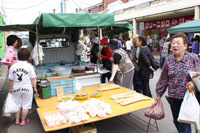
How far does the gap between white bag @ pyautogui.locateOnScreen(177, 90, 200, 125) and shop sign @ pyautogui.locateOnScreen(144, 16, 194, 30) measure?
15567 millimetres

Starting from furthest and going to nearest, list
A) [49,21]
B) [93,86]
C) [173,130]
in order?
[93,86] < [49,21] < [173,130]

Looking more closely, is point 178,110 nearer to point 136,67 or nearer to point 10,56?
point 136,67

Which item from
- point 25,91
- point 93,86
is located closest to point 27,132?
point 25,91

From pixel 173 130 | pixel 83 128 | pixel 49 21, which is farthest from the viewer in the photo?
pixel 49 21

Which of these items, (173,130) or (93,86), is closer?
(173,130)

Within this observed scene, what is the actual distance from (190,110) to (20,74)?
3175 mm

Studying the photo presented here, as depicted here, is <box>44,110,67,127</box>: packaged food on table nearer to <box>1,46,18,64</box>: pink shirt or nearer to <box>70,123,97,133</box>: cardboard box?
<box>70,123,97,133</box>: cardboard box

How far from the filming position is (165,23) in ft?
61.5

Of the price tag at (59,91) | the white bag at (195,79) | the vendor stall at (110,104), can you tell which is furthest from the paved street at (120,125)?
the white bag at (195,79)

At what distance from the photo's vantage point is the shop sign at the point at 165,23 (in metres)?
16.8

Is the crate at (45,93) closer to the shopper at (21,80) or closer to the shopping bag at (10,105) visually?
the shopper at (21,80)

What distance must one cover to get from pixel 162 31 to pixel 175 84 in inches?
723

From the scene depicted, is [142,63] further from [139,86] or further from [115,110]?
[115,110]

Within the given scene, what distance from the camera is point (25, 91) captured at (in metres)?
4.06
